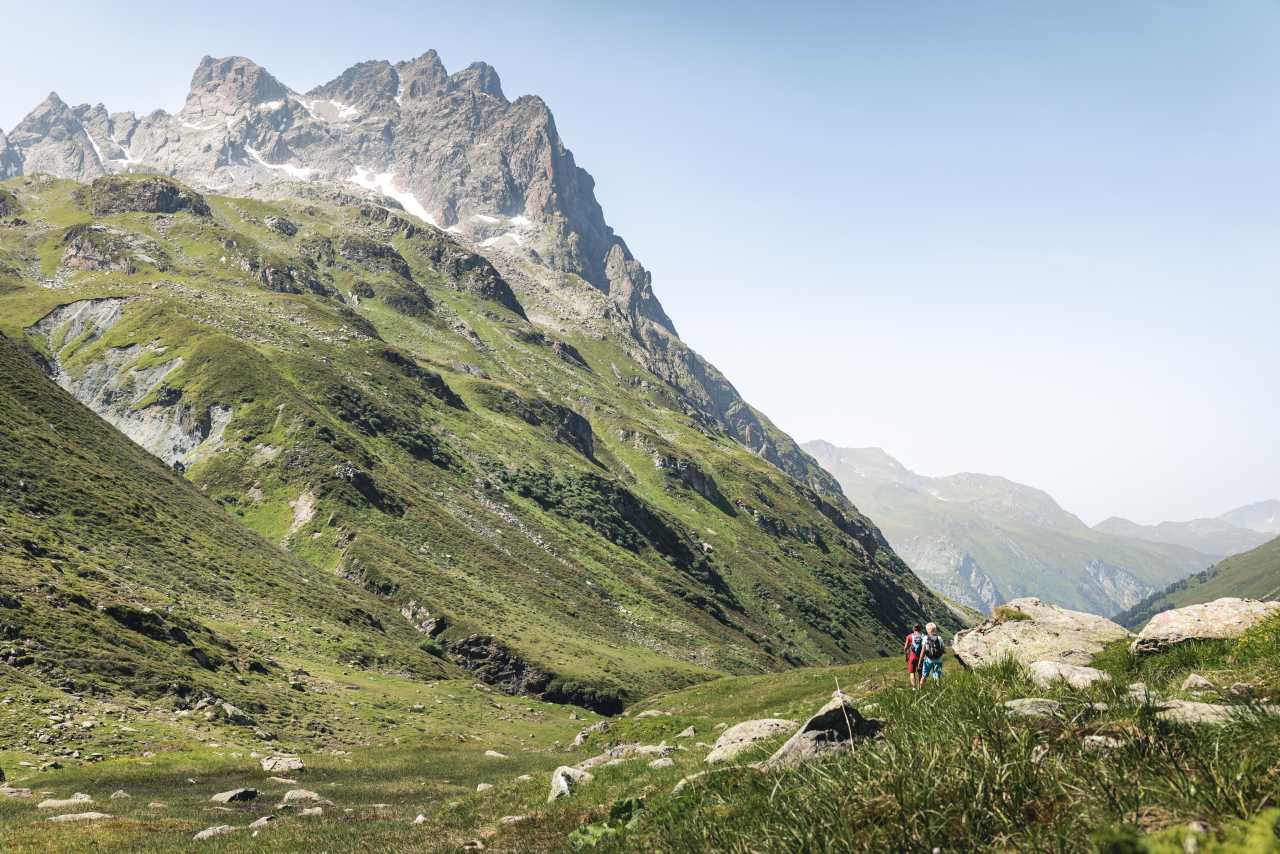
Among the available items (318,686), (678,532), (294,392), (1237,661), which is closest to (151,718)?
(318,686)

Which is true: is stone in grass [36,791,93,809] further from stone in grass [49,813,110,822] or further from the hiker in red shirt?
the hiker in red shirt

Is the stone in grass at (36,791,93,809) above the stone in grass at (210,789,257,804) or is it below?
above

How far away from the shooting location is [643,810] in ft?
40.0

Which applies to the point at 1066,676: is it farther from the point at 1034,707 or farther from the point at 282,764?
the point at 282,764

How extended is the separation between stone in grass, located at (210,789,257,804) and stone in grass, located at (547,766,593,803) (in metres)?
16.0

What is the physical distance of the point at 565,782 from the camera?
1955 centimetres

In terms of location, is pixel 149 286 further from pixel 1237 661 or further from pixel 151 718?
pixel 1237 661

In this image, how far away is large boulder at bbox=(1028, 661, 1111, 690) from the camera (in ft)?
34.0

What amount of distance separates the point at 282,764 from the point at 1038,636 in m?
37.1

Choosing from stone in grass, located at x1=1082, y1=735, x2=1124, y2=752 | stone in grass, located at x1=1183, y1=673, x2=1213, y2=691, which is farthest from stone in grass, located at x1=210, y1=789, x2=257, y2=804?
stone in grass, located at x1=1183, y1=673, x2=1213, y2=691

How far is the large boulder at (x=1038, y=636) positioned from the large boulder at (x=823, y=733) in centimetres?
1087

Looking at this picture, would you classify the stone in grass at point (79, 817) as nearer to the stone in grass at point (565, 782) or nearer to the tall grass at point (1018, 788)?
the stone in grass at point (565, 782)

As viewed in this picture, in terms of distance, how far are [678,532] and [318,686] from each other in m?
147

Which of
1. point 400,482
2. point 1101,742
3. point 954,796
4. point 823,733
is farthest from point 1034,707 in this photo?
point 400,482
